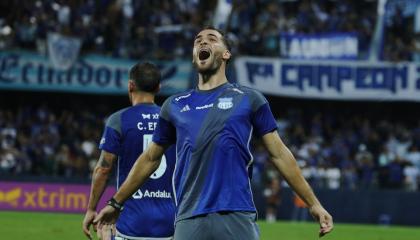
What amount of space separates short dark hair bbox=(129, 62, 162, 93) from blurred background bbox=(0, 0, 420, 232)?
56.8ft

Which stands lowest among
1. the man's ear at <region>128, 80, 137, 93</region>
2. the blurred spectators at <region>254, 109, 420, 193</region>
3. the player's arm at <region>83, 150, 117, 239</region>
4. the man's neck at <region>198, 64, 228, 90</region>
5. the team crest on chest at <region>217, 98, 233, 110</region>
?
the blurred spectators at <region>254, 109, 420, 193</region>

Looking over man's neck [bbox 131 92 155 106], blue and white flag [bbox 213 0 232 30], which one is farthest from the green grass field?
man's neck [bbox 131 92 155 106]

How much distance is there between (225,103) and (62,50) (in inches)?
868

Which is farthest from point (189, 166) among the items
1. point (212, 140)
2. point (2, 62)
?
point (2, 62)

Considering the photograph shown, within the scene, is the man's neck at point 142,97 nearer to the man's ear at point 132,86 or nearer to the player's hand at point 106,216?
the man's ear at point 132,86

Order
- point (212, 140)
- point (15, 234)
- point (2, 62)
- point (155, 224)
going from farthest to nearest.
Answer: point (2, 62) < point (15, 234) < point (155, 224) < point (212, 140)

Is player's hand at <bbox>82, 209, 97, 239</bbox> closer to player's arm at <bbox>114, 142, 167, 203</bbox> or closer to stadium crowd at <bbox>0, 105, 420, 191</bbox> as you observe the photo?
player's arm at <bbox>114, 142, 167, 203</bbox>

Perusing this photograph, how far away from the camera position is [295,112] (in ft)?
100

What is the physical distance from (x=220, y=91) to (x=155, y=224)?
166 cm

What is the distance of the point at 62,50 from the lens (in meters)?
27.4

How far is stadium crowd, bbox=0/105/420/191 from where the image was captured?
983 inches

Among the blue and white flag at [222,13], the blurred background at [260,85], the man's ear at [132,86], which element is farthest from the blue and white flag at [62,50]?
the man's ear at [132,86]

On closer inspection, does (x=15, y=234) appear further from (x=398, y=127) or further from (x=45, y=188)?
(x=398, y=127)

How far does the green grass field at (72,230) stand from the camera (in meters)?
17.0
